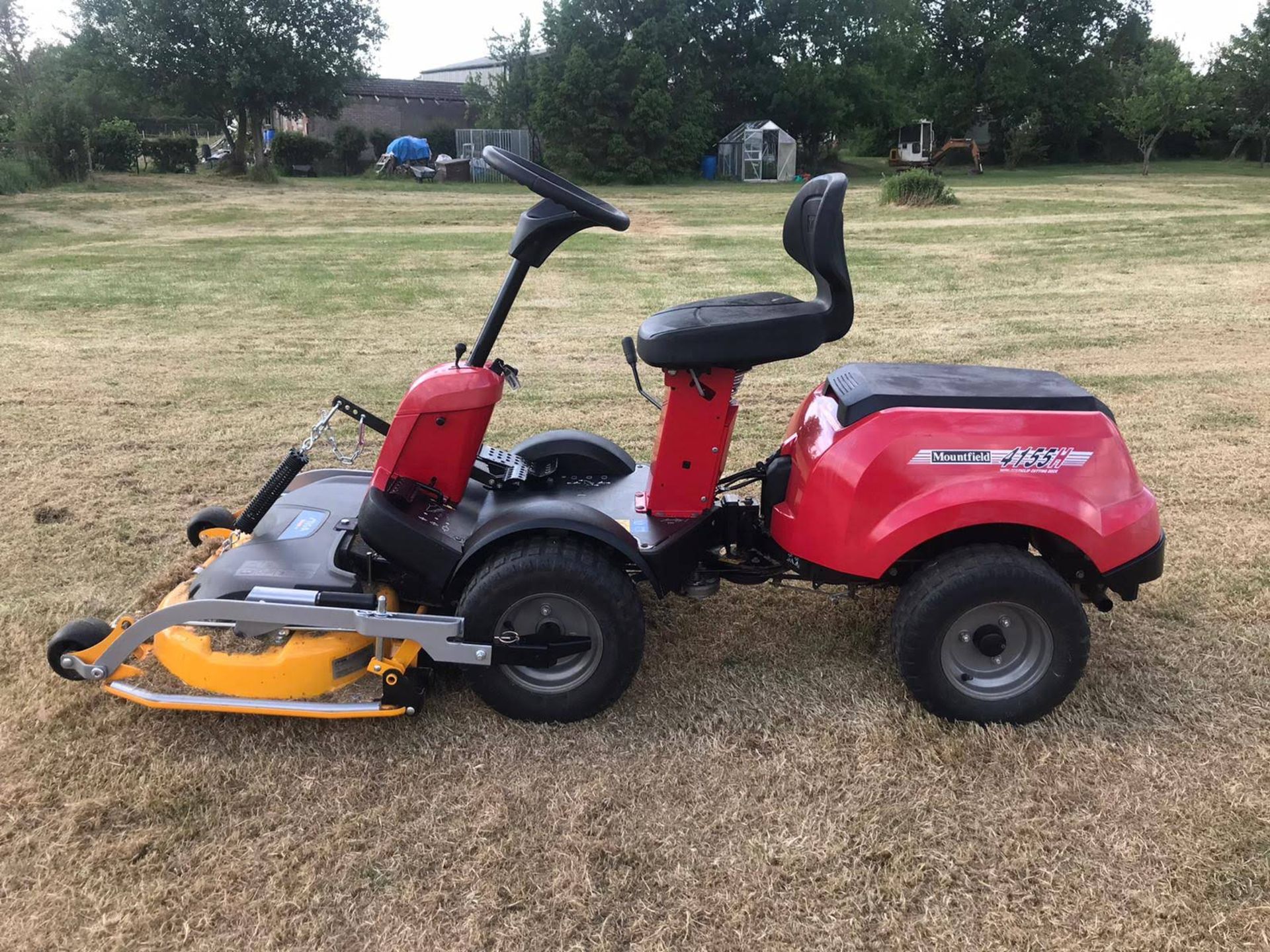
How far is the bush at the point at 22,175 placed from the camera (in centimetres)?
2094

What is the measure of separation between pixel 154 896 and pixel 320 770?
56 cm

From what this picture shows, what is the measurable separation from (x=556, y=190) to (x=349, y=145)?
35.7 metres

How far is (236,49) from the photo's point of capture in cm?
2902

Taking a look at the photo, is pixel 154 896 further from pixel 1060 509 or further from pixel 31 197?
pixel 31 197

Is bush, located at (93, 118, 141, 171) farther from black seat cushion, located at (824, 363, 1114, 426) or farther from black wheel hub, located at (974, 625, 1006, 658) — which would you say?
black wheel hub, located at (974, 625, 1006, 658)

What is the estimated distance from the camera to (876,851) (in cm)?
250

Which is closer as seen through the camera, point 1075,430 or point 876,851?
point 876,851

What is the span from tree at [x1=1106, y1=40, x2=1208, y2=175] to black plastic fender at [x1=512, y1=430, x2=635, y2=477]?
115ft

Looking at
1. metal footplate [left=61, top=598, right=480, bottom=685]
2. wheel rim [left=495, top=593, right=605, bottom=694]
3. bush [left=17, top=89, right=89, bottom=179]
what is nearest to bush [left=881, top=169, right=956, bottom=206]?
wheel rim [left=495, top=593, right=605, bottom=694]

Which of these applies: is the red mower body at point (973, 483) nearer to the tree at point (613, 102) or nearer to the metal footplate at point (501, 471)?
the metal footplate at point (501, 471)

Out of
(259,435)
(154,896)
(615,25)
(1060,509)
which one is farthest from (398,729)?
(615,25)

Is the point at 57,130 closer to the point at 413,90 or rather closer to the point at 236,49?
the point at 236,49

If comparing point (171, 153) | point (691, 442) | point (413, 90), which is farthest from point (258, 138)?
point (691, 442)

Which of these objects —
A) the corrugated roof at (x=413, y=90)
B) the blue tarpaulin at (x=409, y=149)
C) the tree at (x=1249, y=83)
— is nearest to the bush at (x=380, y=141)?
the blue tarpaulin at (x=409, y=149)
